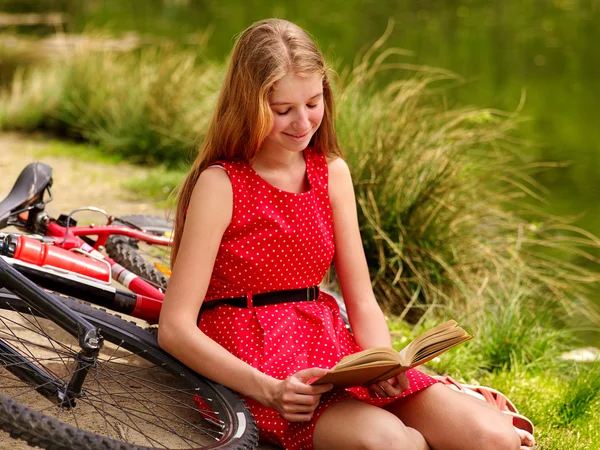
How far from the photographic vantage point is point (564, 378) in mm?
3691

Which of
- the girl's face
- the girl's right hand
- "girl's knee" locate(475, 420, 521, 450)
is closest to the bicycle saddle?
the girl's face

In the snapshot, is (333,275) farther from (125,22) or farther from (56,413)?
(125,22)

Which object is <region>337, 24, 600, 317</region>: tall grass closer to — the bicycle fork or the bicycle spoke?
the bicycle spoke

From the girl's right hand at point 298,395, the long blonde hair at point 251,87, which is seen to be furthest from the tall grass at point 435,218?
the girl's right hand at point 298,395

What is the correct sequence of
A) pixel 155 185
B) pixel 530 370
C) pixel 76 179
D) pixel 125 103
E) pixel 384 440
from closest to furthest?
pixel 384 440 < pixel 530 370 < pixel 155 185 < pixel 76 179 < pixel 125 103

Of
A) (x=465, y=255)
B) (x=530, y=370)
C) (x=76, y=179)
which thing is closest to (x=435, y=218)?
(x=465, y=255)

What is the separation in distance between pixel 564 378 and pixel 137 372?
5.77 feet

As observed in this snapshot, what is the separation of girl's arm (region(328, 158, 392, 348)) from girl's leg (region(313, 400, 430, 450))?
388 mm

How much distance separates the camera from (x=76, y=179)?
5.75 m

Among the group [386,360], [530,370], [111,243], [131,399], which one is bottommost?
[530,370]

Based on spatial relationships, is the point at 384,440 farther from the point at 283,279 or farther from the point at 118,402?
the point at 118,402

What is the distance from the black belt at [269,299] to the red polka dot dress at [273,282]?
0.04ft

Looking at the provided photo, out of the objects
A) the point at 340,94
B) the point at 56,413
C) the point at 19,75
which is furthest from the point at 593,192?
the point at 56,413

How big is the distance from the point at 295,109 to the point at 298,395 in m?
0.76
